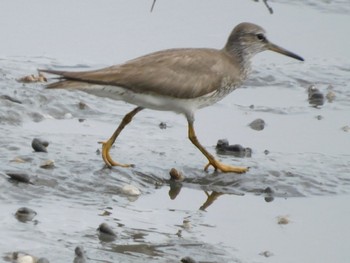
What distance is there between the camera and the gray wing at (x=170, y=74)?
9.10 meters

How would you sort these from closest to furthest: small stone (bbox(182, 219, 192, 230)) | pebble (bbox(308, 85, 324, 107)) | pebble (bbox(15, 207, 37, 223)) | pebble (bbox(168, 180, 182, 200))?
pebble (bbox(15, 207, 37, 223))
small stone (bbox(182, 219, 192, 230))
pebble (bbox(168, 180, 182, 200))
pebble (bbox(308, 85, 324, 107))

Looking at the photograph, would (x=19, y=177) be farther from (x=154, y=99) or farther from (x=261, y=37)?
(x=261, y=37)

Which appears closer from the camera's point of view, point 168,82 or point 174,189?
point 174,189

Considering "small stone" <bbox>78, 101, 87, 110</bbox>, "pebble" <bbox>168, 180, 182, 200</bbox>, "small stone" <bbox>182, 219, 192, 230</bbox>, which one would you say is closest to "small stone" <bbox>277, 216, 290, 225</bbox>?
"small stone" <bbox>182, 219, 192, 230</bbox>

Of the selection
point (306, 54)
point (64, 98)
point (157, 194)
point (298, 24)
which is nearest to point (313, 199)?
point (157, 194)

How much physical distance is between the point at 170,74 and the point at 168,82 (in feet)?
0.24

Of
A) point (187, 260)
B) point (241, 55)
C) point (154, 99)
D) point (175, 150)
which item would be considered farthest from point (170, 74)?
point (187, 260)

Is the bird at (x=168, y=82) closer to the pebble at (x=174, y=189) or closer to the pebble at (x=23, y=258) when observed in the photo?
the pebble at (x=174, y=189)

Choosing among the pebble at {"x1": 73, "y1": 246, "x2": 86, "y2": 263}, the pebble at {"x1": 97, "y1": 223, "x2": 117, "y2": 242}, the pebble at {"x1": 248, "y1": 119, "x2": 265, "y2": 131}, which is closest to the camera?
the pebble at {"x1": 73, "y1": 246, "x2": 86, "y2": 263}

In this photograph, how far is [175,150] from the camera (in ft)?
33.0

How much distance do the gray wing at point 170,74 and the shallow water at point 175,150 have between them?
0.63 m

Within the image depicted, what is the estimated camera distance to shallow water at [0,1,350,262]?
7875 mm

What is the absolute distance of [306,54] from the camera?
13453mm

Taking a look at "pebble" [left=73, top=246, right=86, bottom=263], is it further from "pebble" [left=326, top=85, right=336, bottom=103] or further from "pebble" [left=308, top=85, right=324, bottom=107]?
"pebble" [left=326, top=85, right=336, bottom=103]
